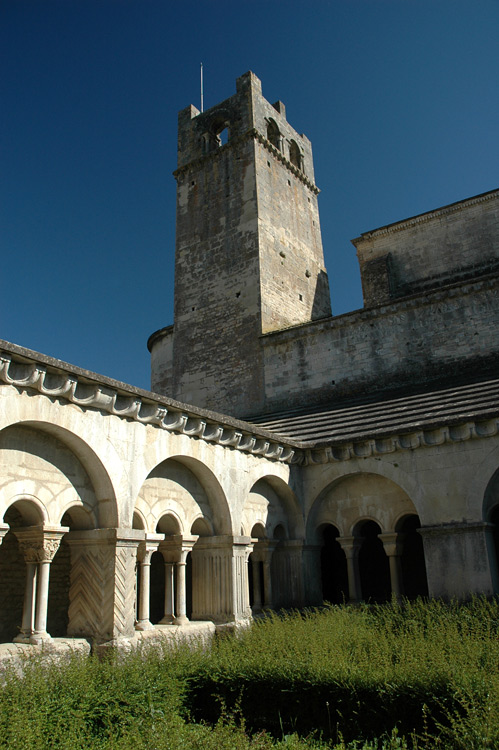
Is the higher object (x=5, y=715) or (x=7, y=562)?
(x=7, y=562)

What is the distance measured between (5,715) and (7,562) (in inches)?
215

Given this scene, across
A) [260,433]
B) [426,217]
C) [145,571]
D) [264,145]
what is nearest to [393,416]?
[260,433]

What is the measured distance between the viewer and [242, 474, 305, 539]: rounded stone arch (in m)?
12.0

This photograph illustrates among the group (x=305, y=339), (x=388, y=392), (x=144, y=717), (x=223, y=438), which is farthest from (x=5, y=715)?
(x=305, y=339)

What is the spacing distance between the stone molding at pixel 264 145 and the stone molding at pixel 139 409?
12.4 metres

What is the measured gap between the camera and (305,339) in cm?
1734

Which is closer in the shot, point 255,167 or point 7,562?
point 7,562

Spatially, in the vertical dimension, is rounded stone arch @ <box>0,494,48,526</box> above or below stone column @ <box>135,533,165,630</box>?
above

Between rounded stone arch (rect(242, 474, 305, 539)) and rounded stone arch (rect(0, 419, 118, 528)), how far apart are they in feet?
11.7

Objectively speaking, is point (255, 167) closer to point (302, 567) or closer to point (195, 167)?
point (195, 167)

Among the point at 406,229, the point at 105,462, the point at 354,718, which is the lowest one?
the point at 354,718

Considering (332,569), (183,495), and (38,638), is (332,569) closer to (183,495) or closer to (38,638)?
(183,495)

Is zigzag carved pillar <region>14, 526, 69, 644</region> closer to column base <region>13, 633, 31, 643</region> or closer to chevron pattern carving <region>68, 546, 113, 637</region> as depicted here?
column base <region>13, 633, 31, 643</region>

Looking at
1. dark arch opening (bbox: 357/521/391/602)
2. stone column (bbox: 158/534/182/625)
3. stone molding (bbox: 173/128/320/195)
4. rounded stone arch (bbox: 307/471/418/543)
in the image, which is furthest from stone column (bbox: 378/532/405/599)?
stone molding (bbox: 173/128/320/195)
